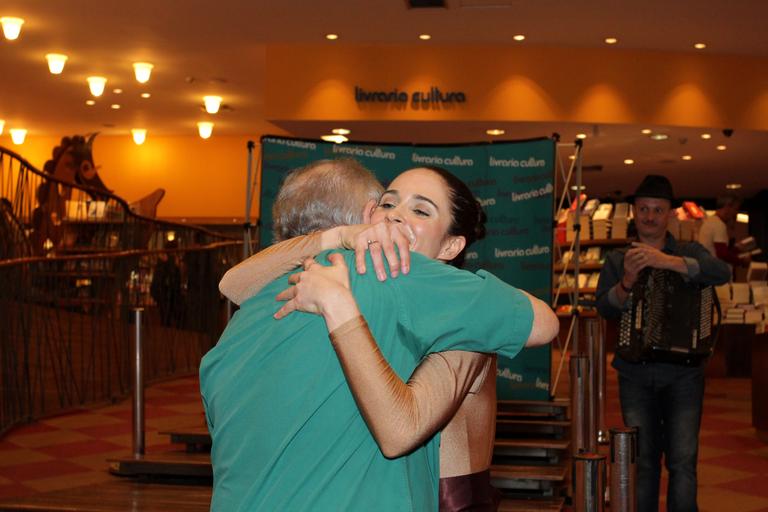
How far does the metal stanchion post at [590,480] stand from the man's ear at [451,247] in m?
0.90

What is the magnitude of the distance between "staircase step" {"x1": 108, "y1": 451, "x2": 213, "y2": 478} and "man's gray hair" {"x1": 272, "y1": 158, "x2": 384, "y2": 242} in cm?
364

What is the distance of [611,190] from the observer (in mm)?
20562

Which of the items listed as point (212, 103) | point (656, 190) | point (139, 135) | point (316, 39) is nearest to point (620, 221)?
point (316, 39)

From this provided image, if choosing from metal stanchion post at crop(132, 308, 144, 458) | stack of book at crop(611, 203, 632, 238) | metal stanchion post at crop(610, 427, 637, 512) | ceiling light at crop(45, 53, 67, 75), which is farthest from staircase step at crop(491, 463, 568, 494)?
ceiling light at crop(45, 53, 67, 75)

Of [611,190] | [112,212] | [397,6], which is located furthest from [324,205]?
[611,190]

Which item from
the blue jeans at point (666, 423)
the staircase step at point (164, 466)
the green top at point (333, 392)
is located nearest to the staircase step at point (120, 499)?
the staircase step at point (164, 466)

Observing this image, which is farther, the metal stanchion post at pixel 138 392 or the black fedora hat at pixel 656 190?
the metal stanchion post at pixel 138 392

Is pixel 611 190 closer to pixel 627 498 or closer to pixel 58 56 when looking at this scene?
pixel 58 56

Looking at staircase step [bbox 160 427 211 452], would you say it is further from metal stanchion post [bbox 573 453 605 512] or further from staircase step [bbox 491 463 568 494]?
metal stanchion post [bbox 573 453 605 512]

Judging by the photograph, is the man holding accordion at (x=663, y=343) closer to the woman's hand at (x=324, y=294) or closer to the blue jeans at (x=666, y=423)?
the blue jeans at (x=666, y=423)

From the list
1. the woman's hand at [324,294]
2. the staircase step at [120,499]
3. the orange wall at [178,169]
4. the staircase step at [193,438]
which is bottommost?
the staircase step at [120,499]

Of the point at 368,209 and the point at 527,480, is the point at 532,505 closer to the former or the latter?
the point at 527,480

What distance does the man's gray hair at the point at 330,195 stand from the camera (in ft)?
6.35

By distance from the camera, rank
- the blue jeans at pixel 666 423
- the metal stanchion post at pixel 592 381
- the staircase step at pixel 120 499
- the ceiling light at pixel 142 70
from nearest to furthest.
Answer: the blue jeans at pixel 666 423 → the metal stanchion post at pixel 592 381 → the staircase step at pixel 120 499 → the ceiling light at pixel 142 70
